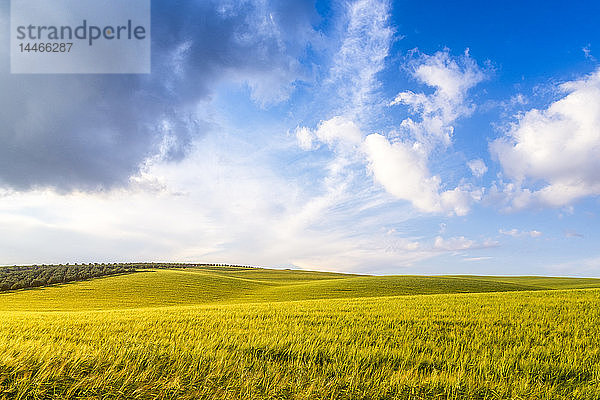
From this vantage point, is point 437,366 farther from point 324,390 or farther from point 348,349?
point 324,390

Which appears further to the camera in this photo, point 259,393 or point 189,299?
point 189,299

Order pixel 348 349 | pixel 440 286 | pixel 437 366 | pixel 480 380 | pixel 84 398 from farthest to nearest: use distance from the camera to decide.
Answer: pixel 440 286 → pixel 348 349 → pixel 437 366 → pixel 480 380 → pixel 84 398

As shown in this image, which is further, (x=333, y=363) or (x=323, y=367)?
(x=333, y=363)

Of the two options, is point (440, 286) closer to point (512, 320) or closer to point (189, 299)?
point (189, 299)

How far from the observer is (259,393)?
3443mm

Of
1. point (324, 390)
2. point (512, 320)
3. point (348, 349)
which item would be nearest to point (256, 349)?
point (348, 349)

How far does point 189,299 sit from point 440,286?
29.8 m

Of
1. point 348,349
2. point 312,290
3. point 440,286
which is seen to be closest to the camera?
point 348,349

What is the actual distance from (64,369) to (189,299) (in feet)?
106

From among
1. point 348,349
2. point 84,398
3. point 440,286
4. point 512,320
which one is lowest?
point 440,286

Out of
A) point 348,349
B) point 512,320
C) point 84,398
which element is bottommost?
point 512,320

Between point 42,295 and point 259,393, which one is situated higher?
point 259,393

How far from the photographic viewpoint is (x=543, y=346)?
20.2 feet

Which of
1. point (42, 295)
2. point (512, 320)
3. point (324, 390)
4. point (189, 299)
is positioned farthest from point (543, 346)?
point (42, 295)
